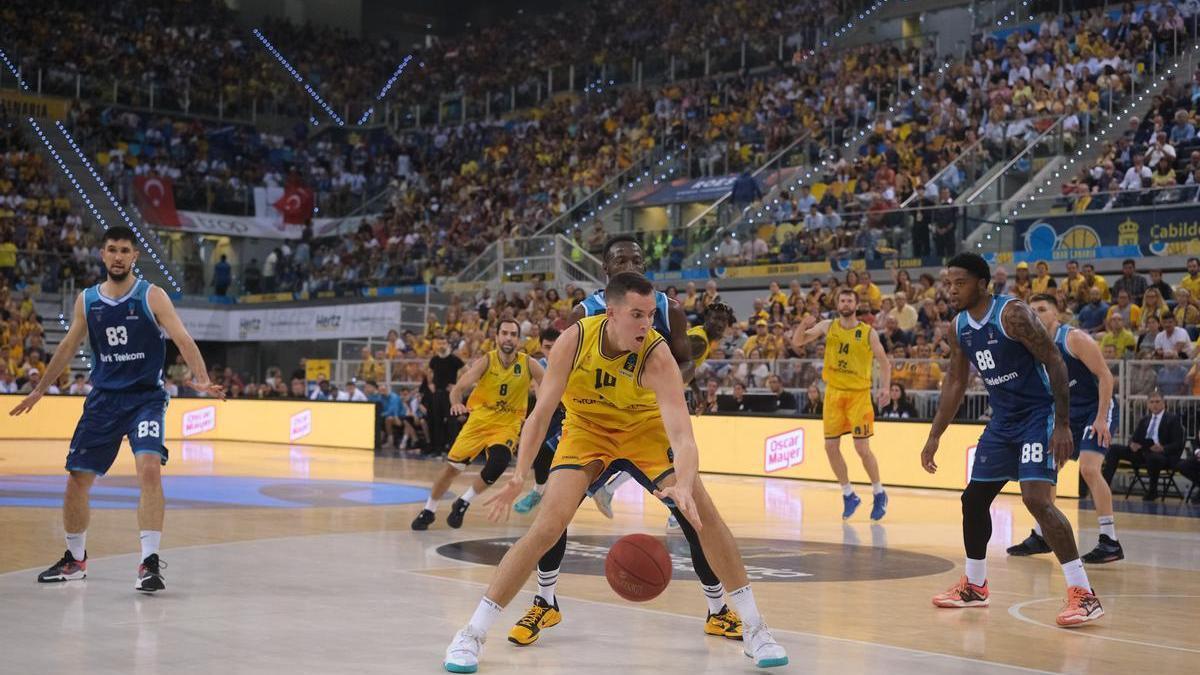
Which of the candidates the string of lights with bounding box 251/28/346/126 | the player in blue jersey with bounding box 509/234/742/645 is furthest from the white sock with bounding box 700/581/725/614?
the string of lights with bounding box 251/28/346/126

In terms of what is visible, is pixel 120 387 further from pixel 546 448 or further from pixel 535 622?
pixel 546 448

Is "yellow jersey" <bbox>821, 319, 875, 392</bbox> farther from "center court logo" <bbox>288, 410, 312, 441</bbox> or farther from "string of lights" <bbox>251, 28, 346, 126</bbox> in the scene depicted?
"string of lights" <bbox>251, 28, 346, 126</bbox>

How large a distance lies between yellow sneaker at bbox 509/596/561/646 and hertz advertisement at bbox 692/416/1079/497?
12.0 m

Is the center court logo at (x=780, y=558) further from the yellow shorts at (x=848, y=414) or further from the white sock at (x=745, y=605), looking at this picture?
the white sock at (x=745, y=605)

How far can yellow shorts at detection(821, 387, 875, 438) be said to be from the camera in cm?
1498

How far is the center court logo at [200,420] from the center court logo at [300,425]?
2211 mm

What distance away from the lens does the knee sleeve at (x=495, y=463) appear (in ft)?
41.4

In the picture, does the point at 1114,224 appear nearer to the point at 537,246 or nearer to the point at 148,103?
the point at 537,246

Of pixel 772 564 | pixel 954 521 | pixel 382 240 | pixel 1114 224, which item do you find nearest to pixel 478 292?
pixel 382 240

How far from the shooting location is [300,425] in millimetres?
28484

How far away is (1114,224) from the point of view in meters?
21.7

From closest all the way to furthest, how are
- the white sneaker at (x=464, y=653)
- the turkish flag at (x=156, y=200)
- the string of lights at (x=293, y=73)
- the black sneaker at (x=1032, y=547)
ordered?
the white sneaker at (x=464, y=653) < the black sneaker at (x=1032, y=547) < the turkish flag at (x=156, y=200) < the string of lights at (x=293, y=73)

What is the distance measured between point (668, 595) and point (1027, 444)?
8.12 feet

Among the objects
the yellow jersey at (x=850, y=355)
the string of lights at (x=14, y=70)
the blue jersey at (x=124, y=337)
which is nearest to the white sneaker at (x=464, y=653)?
the blue jersey at (x=124, y=337)
